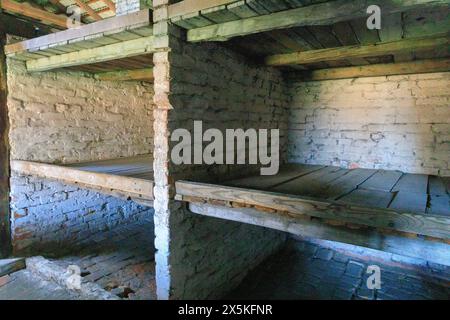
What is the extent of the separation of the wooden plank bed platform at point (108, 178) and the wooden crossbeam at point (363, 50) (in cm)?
210

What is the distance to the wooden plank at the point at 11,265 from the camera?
3.42 meters

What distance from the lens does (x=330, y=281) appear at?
379cm

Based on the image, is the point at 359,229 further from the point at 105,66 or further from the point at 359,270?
the point at 105,66

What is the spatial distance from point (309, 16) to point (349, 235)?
157 cm

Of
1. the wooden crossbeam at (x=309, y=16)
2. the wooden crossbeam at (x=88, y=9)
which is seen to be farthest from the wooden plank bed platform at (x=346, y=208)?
the wooden crossbeam at (x=88, y=9)

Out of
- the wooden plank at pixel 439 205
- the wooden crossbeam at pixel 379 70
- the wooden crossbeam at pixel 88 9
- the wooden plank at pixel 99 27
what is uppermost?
the wooden crossbeam at pixel 88 9

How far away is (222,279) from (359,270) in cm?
213

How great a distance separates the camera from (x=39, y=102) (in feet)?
12.6

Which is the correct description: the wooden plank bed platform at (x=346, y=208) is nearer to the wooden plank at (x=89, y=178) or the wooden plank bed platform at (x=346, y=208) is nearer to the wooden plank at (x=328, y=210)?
the wooden plank at (x=328, y=210)

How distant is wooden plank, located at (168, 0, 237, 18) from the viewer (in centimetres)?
202

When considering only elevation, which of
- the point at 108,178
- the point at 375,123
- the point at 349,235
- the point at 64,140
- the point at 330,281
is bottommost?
the point at 330,281

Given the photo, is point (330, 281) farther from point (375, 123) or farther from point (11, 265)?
point (11, 265)

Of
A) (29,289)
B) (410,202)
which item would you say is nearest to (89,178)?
(29,289)
